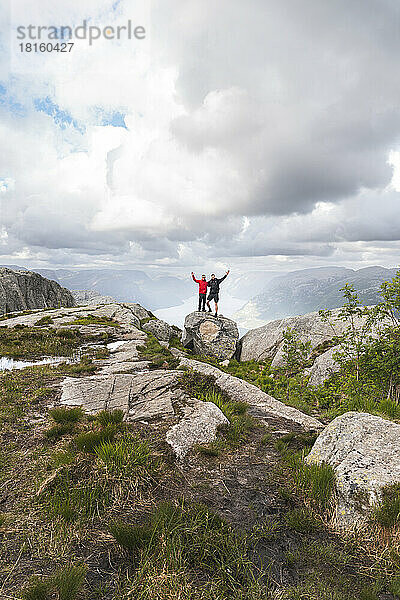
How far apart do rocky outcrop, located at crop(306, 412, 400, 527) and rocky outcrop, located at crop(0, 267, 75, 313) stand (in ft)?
230

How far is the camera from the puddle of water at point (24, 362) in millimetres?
17523

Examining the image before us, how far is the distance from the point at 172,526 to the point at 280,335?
91.1 ft

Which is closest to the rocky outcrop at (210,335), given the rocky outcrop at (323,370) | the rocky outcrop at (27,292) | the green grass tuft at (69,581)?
the rocky outcrop at (323,370)

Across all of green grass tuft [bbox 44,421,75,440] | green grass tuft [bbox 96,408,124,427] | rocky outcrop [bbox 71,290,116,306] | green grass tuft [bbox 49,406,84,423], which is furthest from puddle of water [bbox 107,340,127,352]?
rocky outcrop [bbox 71,290,116,306]

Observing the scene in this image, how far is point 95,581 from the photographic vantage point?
15.0 ft

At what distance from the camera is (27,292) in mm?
73438

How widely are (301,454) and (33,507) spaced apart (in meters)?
6.37

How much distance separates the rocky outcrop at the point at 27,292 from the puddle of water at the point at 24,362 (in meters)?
51.5

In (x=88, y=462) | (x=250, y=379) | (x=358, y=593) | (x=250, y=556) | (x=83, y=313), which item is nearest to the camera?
(x=358, y=593)

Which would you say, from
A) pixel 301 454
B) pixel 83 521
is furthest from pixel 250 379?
pixel 83 521

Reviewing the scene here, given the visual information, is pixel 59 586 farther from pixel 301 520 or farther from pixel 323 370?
pixel 323 370

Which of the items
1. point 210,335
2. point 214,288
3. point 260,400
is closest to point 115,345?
point 210,335

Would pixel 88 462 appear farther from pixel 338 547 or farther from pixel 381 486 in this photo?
pixel 381 486

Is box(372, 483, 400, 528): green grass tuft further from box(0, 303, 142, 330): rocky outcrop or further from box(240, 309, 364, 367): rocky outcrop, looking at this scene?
box(0, 303, 142, 330): rocky outcrop
